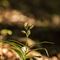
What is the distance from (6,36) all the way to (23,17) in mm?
990

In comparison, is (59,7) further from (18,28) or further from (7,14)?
→ (18,28)

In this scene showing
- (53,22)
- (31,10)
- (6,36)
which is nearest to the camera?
(6,36)

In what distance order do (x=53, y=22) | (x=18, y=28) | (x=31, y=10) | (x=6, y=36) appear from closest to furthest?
1. (x=6, y=36)
2. (x=18, y=28)
3. (x=53, y=22)
4. (x=31, y=10)

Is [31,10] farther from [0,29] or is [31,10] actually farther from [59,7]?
[0,29]

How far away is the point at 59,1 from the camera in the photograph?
462 centimetres

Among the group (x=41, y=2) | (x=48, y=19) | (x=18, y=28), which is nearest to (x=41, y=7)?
(x=41, y=2)

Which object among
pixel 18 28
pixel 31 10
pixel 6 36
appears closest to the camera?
pixel 6 36

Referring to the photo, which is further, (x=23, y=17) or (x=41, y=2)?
(x=41, y=2)

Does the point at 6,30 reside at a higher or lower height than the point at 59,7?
lower

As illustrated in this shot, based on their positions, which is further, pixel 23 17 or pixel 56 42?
pixel 23 17

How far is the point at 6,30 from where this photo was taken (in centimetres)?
341


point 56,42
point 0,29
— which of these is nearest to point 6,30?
point 0,29

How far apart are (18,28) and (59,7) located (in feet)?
4.11

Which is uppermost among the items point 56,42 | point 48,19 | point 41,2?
point 41,2
